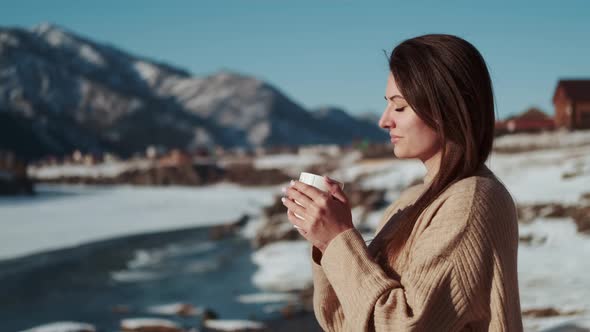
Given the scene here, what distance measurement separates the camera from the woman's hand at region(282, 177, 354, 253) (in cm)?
173

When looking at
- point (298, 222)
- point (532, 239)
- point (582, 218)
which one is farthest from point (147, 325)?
point (582, 218)

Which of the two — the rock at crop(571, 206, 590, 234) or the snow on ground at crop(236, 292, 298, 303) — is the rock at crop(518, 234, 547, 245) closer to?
the rock at crop(571, 206, 590, 234)

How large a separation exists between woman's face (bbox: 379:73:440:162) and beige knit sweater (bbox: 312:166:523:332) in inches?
6.8

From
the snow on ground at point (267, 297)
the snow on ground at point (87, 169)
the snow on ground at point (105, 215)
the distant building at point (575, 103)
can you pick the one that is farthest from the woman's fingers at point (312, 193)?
the snow on ground at point (87, 169)

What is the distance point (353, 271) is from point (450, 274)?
0.25m

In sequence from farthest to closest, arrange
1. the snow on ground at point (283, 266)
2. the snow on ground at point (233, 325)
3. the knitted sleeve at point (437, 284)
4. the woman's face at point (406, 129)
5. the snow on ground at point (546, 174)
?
1. the snow on ground at point (546, 174)
2. the snow on ground at point (283, 266)
3. the snow on ground at point (233, 325)
4. the woman's face at point (406, 129)
5. the knitted sleeve at point (437, 284)

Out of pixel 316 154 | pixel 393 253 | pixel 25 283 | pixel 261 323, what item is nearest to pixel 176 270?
pixel 25 283

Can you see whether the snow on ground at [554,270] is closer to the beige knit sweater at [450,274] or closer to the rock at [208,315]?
the rock at [208,315]

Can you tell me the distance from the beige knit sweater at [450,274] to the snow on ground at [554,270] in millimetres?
5874

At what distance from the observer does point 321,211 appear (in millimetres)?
1722

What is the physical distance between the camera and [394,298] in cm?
158

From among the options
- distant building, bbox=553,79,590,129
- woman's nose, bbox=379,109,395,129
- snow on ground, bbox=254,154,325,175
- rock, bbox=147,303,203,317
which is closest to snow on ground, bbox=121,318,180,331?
rock, bbox=147,303,203,317

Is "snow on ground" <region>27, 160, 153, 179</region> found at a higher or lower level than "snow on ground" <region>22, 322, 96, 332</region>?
lower

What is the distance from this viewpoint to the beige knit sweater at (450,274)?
155 centimetres
